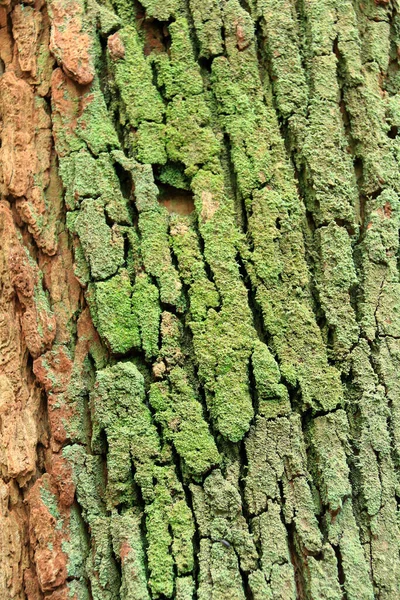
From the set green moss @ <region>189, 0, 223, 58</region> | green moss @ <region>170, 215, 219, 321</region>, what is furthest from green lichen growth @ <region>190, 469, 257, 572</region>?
green moss @ <region>189, 0, 223, 58</region>

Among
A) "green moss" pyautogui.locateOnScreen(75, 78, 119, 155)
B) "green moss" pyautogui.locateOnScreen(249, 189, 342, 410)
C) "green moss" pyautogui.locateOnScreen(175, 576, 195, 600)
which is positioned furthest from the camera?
"green moss" pyautogui.locateOnScreen(75, 78, 119, 155)

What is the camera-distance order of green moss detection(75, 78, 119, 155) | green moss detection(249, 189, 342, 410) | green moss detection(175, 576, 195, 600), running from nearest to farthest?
1. green moss detection(175, 576, 195, 600)
2. green moss detection(249, 189, 342, 410)
3. green moss detection(75, 78, 119, 155)

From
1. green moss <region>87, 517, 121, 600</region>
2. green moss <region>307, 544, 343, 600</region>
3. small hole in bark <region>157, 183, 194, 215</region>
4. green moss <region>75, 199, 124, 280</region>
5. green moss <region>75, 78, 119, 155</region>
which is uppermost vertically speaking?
green moss <region>75, 78, 119, 155</region>

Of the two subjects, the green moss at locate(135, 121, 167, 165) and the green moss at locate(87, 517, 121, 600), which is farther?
the green moss at locate(135, 121, 167, 165)

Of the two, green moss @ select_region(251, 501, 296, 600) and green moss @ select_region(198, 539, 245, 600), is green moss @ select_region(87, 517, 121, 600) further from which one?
green moss @ select_region(251, 501, 296, 600)

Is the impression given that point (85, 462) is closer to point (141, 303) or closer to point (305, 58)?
point (141, 303)

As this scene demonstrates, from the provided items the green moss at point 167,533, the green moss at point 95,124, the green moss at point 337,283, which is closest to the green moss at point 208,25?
the green moss at point 95,124

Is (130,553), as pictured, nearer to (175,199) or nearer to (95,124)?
(175,199)

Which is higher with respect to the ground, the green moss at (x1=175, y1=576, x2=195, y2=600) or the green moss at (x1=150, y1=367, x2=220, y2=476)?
the green moss at (x1=150, y1=367, x2=220, y2=476)

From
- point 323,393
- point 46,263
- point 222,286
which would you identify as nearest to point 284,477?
point 323,393
